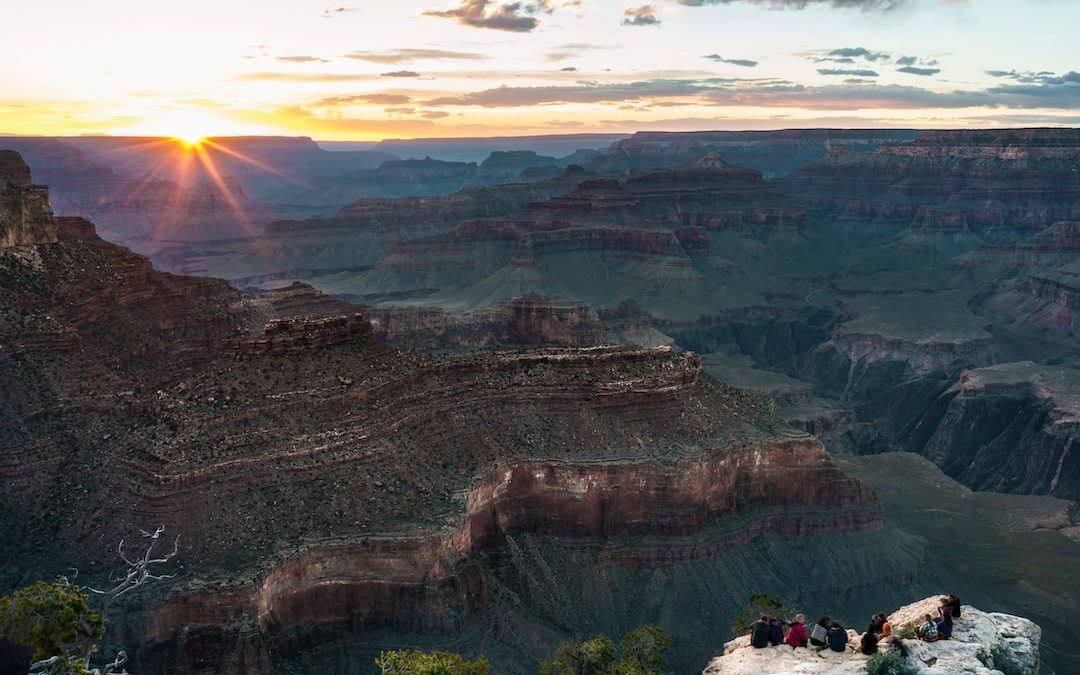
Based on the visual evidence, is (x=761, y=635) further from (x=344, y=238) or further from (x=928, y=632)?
(x=344, y=238)

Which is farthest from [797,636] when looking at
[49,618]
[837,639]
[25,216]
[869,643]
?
[25,216]

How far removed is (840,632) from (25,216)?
50803mm

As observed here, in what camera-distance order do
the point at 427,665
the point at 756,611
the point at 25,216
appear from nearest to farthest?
1. the point at 427,665
2. the point at 756,611
3. the point at 25,216

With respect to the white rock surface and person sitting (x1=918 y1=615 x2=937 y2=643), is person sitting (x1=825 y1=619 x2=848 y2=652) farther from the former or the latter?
person sitting (x1=918 y1=615 x2=937 y2=643)

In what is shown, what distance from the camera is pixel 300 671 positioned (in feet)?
133

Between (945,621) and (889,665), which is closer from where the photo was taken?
(889,665)

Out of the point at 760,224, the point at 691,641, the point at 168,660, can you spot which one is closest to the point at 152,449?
the point at 168,660

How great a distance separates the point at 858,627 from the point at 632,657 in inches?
762

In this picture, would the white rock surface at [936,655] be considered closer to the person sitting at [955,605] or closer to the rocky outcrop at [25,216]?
the person sitting at [955,605]

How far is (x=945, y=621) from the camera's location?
1041 inches

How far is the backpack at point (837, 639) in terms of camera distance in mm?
26547

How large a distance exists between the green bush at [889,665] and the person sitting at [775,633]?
123 inches

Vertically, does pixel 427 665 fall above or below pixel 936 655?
below

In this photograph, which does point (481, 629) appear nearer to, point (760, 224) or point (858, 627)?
point (858, 627)
